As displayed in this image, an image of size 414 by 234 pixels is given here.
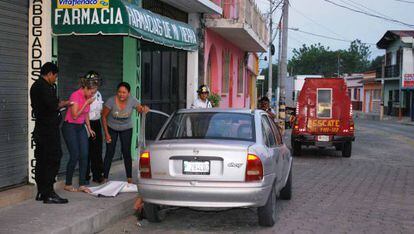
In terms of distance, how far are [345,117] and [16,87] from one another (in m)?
10.6

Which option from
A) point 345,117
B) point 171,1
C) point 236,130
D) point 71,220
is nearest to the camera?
point 71,220

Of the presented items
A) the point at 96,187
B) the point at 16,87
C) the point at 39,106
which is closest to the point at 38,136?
the point at 39,106

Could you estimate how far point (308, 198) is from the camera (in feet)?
29.2

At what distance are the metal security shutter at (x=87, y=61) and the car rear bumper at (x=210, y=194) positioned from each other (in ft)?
11.3

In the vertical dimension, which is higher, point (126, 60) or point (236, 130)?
point (126, 60)

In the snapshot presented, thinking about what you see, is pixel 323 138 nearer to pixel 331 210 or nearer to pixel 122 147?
pixel 331 210

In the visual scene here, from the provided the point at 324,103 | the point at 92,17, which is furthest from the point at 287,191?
the point at 324,103

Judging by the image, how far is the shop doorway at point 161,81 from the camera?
13.1 meters

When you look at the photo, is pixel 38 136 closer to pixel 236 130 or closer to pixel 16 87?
pixel 16 87

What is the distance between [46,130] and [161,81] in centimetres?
770

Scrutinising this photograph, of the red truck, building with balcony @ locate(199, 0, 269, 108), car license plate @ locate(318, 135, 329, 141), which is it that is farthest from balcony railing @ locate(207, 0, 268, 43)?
car license plate @ locate(318, 135, 329, 141)

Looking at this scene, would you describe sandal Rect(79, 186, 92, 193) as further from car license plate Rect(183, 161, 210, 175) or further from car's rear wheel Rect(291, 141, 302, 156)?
car's rear wheel Rect(291, 141, 302, 156)

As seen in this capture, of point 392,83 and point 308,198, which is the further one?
point 392,83

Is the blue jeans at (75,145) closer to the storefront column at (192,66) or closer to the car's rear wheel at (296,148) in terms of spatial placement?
the storefront column at (192,66)
